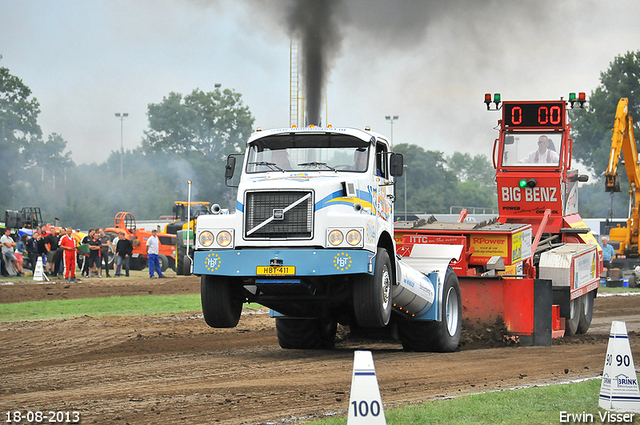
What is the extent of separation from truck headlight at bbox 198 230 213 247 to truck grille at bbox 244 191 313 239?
0.45 m

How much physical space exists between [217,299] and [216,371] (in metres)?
1.08

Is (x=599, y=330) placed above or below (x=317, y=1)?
below

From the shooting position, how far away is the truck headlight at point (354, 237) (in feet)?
32.1

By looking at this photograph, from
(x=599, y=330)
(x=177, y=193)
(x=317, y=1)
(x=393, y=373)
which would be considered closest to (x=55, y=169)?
(x=177, y=193)

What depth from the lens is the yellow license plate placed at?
32.1ft

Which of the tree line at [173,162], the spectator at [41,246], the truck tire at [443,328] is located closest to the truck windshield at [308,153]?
the truck tire at [443,328]

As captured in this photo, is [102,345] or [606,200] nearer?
[102,345]

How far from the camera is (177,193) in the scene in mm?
68312

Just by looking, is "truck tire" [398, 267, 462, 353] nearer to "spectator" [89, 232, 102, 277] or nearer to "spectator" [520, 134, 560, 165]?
"spectator" [520, 134, 560, 165]

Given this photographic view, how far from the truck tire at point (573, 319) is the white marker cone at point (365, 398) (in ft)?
33.9

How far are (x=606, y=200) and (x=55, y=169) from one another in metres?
54.0

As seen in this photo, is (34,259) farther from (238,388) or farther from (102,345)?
(238,388)

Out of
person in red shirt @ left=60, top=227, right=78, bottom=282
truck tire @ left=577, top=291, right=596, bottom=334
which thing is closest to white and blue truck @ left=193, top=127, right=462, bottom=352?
truck tire @ left=577, top=291, right=596, bottom=334

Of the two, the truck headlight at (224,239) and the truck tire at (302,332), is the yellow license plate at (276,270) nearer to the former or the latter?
the truck headlight at (224,239)
